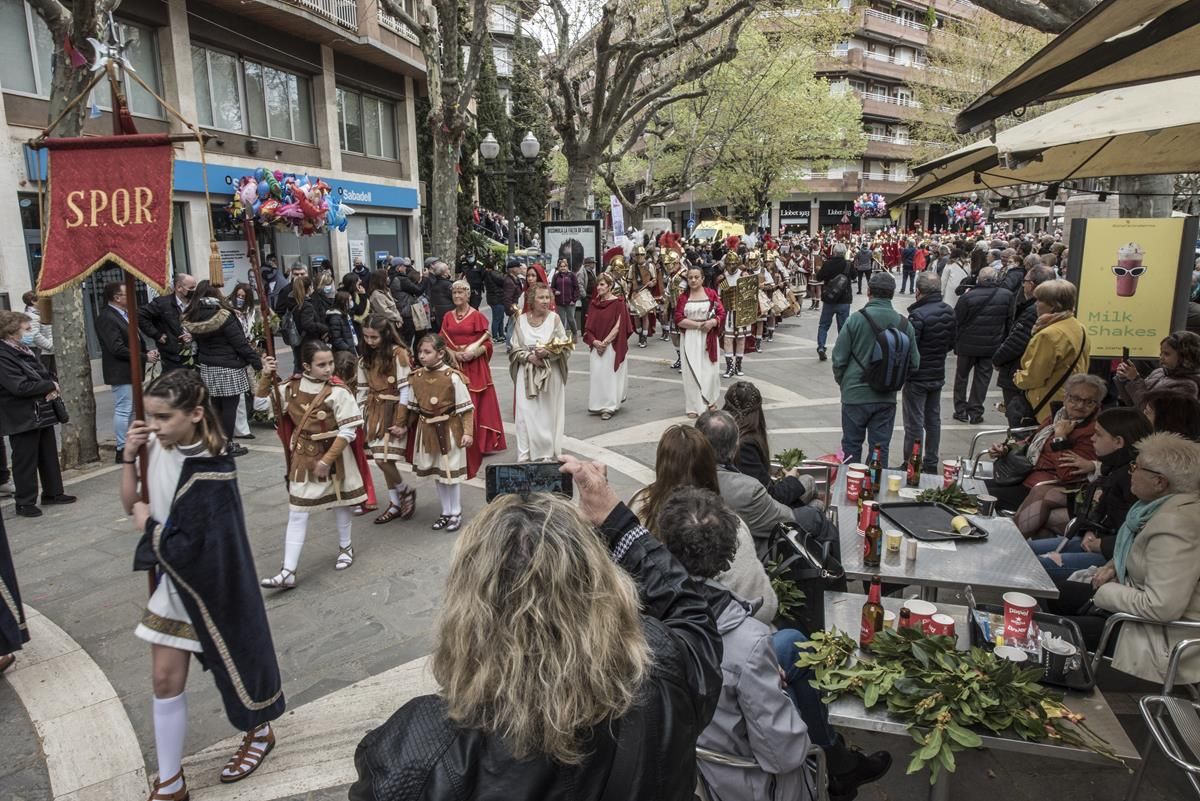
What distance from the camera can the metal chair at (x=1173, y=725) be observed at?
2994 millimetres

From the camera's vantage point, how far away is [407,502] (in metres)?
6.61

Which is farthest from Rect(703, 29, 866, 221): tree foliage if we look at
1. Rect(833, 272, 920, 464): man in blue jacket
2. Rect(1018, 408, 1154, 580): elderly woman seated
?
Rect(1018, 408, 1154, 580): elderly woman seated

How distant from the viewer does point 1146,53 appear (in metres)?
3.46

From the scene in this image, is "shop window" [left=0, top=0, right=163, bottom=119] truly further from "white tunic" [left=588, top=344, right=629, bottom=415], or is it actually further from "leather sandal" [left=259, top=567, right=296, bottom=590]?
"leather sandal" [left=259, top=567, right=296, bottom=590]

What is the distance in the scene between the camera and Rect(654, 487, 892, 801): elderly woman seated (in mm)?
2424

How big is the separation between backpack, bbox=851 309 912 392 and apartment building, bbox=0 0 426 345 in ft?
31.8

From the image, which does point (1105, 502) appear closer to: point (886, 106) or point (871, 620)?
point (871, 620)

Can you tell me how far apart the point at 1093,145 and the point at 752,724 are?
251 inches

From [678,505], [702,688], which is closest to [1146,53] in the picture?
[678,505]

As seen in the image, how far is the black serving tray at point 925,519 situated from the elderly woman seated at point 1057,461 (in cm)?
87

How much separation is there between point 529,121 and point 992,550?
3654cm

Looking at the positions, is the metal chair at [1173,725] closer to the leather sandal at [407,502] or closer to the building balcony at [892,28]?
the leather sandal at [407,502]

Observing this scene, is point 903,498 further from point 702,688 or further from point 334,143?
point 334,143

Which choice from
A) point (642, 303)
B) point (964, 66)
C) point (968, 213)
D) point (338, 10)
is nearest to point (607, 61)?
point (642, 303)
